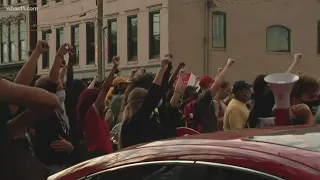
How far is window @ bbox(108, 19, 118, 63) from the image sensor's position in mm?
30408

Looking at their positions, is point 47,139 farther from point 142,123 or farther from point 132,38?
point 132,38

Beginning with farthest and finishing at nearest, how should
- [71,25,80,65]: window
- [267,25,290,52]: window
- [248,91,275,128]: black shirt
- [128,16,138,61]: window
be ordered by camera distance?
[71,25,80,65]: window, [267,25,290,52]: window, [128,16,138,61]: window, [248,91,275,128]: black shirt

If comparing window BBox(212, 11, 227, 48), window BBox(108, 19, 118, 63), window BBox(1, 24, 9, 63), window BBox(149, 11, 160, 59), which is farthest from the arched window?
window BBox(212, 11, 227, 48)

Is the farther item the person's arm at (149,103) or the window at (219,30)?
the window at (219,30)

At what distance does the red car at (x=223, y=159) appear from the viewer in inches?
99.7

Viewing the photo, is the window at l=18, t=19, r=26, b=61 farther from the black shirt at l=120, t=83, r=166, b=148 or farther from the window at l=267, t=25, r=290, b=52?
the black shirt at l=120, t=83, r=166, b=148

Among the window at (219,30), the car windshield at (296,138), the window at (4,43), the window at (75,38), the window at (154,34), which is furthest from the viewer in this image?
the window at (4,43)

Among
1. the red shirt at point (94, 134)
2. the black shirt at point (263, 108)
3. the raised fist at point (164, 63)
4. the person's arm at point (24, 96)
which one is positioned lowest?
the red shirt at point (94, 134)

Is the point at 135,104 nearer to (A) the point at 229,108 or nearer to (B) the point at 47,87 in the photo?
(B) the point at 47,87

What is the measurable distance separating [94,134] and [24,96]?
3.60m

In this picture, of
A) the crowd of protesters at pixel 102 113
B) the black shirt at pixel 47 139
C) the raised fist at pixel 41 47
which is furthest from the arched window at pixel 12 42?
the raised fist at pixel 41 47

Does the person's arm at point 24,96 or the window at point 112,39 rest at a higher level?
the window at point 112,39

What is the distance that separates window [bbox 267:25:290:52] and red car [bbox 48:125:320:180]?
89.3 feet

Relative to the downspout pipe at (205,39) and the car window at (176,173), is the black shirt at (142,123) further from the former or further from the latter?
the downspout pipe at (205,39)
